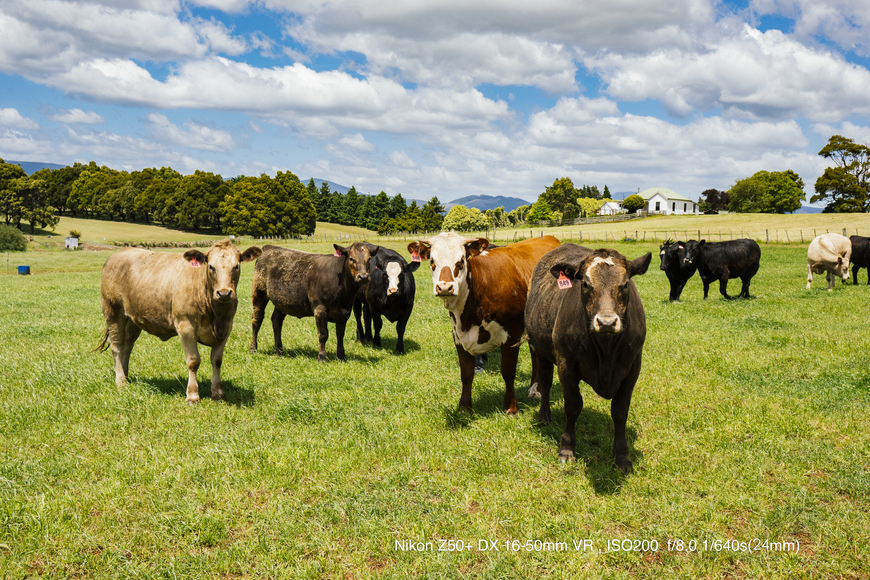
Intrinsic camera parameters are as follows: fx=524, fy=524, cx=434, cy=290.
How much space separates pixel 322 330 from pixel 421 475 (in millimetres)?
5337

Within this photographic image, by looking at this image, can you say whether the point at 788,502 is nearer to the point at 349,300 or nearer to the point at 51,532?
the point at 51,532

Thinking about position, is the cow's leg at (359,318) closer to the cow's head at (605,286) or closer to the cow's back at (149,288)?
the cow's back at (149,288)

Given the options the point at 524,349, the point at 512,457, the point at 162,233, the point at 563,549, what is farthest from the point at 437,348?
the point at 162,233

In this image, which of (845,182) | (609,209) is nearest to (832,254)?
(845,182)

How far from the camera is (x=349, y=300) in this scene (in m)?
10.2

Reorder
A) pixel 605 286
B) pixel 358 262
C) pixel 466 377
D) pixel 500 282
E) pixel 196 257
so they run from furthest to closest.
→ pixel 358 262
pixel 196 257
pixel 500 282
pixel 466 377
pixel 605 286

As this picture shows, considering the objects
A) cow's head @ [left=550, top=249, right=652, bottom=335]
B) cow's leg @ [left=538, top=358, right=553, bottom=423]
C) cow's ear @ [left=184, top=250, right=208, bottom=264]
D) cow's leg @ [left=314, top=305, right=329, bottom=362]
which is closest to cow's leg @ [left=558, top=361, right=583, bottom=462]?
cow's head @ [left=550, top=249, right=652, bottom=335]

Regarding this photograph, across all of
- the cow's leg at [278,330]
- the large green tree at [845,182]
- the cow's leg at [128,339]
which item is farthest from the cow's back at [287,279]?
the large green tree at [845,182]

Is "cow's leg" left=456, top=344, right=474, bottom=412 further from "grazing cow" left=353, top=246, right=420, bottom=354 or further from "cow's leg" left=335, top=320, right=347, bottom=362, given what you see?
"grazing cow" left=353, top=246, right=420, bottom=354

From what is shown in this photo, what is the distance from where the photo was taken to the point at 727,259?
55.7 ft

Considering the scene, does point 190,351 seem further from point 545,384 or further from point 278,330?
point 545,384

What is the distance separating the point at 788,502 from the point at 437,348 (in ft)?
23.4

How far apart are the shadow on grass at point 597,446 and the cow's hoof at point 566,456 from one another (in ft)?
0.32

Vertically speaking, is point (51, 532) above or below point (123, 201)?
below
